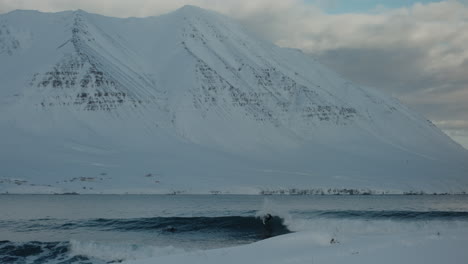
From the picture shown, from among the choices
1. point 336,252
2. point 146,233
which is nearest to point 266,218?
point 146,233

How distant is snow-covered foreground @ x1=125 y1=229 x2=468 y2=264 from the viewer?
21.0 metres

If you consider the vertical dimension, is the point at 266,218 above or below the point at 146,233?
above

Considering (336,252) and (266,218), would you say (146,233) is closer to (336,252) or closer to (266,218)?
(266,218)

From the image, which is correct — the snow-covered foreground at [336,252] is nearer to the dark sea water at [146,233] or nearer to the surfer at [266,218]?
the dark sea water at [146,233]

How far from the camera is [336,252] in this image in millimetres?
22203

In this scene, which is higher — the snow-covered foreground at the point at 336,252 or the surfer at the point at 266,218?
the surfer at the point at 266,218

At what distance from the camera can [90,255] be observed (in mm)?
33594

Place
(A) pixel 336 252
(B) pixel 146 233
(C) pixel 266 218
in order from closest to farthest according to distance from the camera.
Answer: (A) pixel 336 252
(B) pixel 146 233
(C) pixel 266 218

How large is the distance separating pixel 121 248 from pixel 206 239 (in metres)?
9.46

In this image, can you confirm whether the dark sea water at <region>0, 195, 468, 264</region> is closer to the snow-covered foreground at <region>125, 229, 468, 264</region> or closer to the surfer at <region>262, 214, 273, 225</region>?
the surfer at <region>262, 214, 273, 225</region>

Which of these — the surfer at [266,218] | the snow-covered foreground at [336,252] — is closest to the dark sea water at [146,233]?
the surfer at [266,218]

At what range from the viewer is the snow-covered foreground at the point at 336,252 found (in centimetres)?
2098

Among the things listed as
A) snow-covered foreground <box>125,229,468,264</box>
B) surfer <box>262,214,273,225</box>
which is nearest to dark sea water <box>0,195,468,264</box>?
surfer <box>262,214,273,225</box>

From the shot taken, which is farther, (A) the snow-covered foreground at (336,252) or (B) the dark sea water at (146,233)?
(B) the dark sea water at (146,233)
